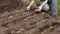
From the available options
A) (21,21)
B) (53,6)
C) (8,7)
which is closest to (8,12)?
(8,7)

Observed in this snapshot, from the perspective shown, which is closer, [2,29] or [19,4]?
[2,29]

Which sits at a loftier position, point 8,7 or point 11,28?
point 8,7

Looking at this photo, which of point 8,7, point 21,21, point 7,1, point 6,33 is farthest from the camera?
point 7,1

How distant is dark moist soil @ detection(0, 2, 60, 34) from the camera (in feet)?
8.08

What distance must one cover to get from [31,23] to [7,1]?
0.92 m

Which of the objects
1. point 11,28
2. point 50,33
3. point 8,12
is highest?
point 8,12

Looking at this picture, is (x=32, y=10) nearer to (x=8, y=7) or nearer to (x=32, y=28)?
(x=8, y=7)

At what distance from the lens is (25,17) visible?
2.89 meters

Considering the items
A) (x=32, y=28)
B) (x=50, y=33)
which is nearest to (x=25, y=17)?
(x=32, y=28)

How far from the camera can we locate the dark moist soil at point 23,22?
2.46 metres

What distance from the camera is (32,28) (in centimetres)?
254

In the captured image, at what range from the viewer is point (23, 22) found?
2672 millimetres

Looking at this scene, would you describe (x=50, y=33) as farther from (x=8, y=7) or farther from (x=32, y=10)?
(x=8, y=7)

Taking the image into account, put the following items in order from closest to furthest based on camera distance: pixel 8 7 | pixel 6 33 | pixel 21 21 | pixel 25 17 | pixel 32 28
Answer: pixel 6 33 < pixel 32 28 < pixel 21 21 < pixel 25 17 < pixel 8 7
